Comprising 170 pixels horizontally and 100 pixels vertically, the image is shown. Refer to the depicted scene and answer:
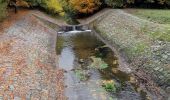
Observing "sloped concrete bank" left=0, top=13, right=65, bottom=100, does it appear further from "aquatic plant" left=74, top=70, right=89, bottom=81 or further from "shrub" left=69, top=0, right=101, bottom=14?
"shrub" left=69, top=0, right=101, bottom=14

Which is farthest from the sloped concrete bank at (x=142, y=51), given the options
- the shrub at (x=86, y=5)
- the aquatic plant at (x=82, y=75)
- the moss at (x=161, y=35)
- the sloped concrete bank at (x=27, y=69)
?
the shrub at (x=86, y=5)

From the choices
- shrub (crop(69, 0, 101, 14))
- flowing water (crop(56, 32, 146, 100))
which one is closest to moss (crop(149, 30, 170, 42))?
flowing water (crop(56, 32, 146, 100))

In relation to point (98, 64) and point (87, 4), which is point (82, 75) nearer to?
point (98, 64)

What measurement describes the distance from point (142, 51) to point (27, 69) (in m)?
9.67

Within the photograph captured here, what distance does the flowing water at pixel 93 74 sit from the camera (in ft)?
68.9

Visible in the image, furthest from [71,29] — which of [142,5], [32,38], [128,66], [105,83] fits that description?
[105,83]

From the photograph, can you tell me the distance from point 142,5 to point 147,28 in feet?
78.3

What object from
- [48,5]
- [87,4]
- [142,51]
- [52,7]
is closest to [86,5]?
[87,4]

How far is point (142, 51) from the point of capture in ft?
86.6

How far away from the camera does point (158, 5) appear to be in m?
53.2

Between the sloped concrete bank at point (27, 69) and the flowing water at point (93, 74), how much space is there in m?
0.99

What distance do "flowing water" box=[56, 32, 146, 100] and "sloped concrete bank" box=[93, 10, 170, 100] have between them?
3.03 ft

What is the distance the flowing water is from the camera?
68.9 ft

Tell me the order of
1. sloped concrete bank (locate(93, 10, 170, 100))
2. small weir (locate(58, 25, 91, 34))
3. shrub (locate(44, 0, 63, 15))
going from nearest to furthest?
sloped concrete bank (locate(93, 10, 170, 100)) < small weir (locate(58, 25, 91, 34)) < shrub (locate(44, 0, 63, 15))
